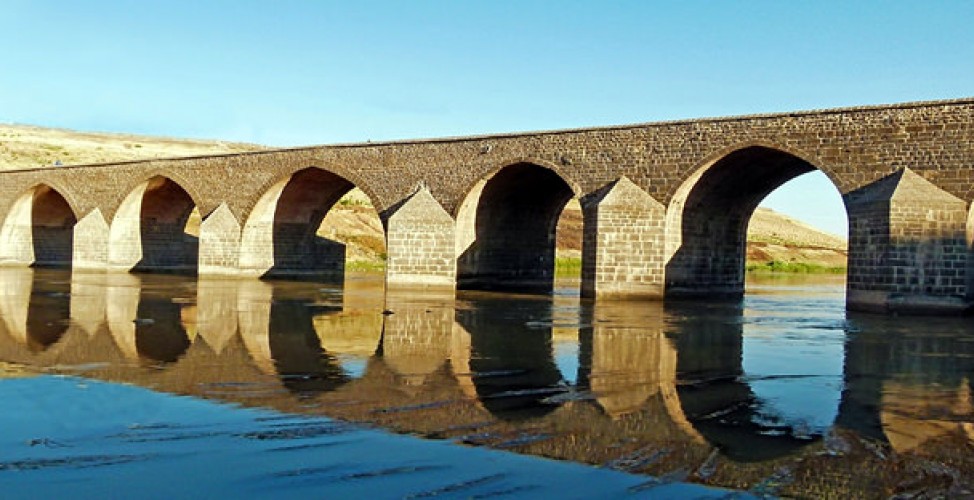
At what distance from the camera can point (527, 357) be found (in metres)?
11.9

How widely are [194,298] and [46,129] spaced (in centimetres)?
7881

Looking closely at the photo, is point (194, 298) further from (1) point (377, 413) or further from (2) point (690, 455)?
(2) point (690, 455)

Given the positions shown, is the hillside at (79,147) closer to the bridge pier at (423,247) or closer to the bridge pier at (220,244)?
the bridge pier at (220,244)

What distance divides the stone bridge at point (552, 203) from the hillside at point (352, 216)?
13249 millimetres

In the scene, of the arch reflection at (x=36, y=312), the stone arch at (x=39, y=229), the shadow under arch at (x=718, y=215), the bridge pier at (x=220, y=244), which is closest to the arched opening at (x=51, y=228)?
the stone arch at (x=39, y=229)

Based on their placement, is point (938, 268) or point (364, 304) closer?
point (938, 268)

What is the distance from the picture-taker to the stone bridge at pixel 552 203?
20.9 metres

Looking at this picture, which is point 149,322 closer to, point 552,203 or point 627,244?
point 627,244

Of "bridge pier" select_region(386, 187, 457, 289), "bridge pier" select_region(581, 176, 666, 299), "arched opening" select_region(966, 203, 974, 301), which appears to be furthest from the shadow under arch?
"bridge pier" select_region(386, 187, 457, 289)

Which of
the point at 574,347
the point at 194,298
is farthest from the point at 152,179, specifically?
the point at 574,347

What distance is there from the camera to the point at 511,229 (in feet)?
103

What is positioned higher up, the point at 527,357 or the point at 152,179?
the point at 152,179

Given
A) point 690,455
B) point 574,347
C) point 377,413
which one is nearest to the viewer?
point 690,455

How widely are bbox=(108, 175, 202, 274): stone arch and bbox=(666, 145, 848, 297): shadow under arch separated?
70.3ft
